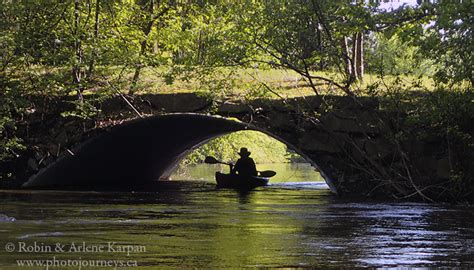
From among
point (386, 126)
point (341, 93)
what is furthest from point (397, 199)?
point (341, 93)

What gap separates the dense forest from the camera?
59.7 ft

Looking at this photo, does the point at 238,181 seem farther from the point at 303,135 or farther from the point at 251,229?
the point at 251,229

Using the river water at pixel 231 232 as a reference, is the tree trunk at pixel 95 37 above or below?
above

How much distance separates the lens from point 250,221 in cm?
1495

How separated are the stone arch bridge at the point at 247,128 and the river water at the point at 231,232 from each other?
4.39ft

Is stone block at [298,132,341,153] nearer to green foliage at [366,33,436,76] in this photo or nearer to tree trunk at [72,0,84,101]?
green foliage at [366,33,436,76]

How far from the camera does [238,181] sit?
93.0 feet

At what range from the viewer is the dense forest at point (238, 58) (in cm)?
1819

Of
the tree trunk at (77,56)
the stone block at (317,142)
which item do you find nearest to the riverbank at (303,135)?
the stone block at (317,142)

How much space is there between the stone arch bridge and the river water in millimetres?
1339

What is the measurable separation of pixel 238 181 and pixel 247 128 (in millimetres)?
6058

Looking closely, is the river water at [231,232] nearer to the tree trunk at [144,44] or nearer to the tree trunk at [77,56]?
the tree trunk at [77,56]

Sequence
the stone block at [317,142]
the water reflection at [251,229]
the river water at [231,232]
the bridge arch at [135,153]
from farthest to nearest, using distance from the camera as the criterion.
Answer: the bridge arch at [135,153] → the stone block at [317,142] → the water reflection at [251,229] → the river water at [231,232]

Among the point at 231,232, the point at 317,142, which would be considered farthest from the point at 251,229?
the point at 317,142
